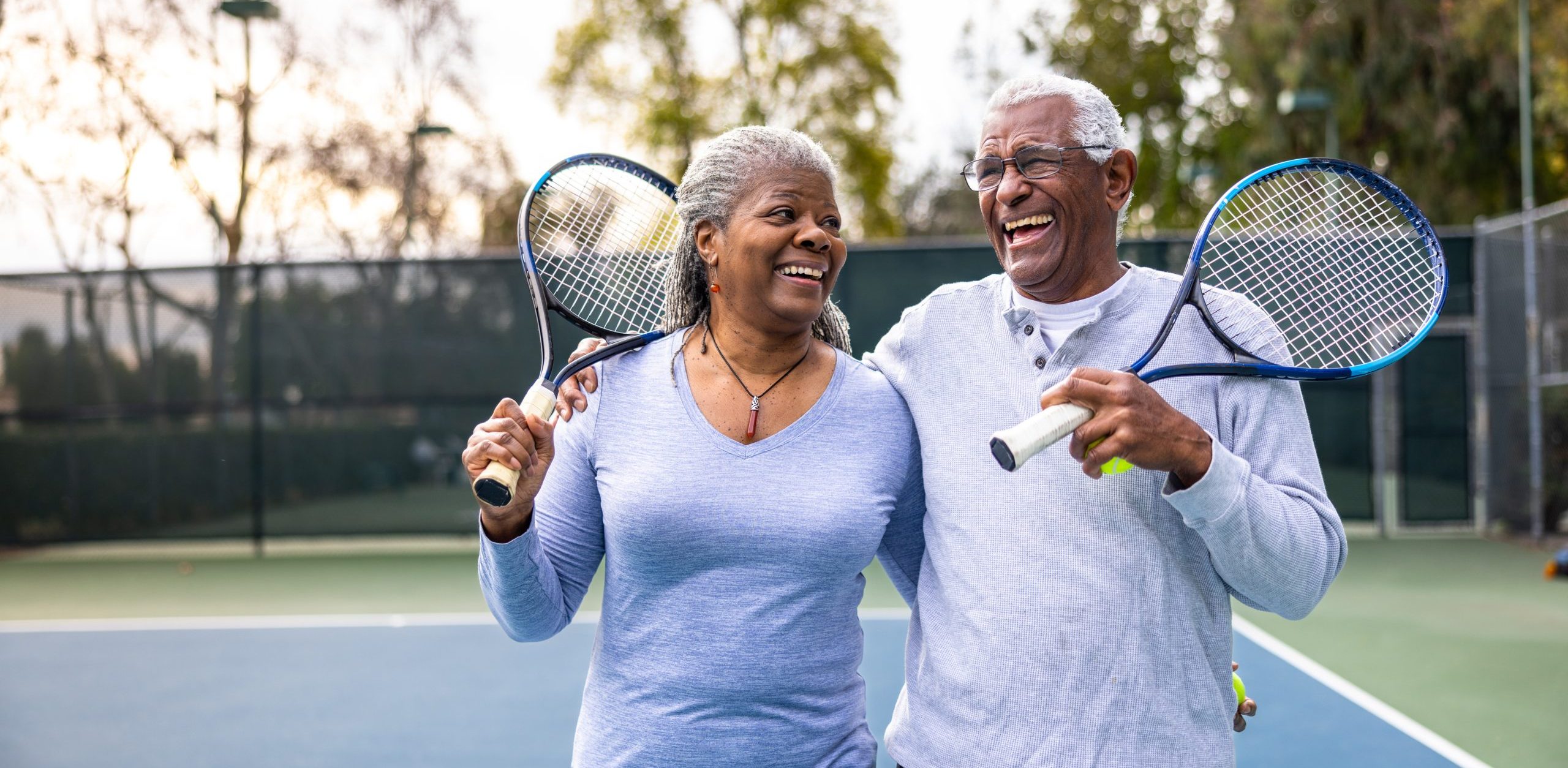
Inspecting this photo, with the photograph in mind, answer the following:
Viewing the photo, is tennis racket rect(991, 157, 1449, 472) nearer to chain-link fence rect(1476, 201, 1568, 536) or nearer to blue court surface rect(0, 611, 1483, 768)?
blue court surface rect(0, 611, 1483, 768)

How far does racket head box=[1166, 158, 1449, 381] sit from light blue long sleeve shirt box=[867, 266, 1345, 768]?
0.04 metres

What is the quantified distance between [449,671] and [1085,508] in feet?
16.3

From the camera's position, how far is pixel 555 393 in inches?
84.0

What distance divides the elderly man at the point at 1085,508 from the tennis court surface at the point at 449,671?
312 centimetres

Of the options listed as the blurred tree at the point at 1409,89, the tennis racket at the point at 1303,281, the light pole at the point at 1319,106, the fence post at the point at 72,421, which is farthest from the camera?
the blurred tree at the point at 1409,89

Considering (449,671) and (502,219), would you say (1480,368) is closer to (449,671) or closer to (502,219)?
(449,671)

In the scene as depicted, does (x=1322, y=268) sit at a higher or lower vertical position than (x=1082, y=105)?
lower

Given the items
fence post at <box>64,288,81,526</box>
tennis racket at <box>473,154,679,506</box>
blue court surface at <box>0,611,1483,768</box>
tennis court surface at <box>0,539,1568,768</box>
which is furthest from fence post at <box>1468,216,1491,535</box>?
fence post at <box>64,288,81,526</box>

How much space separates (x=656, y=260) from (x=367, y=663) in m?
4.54

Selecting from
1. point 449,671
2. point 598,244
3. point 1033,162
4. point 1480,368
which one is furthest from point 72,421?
point 1480,368

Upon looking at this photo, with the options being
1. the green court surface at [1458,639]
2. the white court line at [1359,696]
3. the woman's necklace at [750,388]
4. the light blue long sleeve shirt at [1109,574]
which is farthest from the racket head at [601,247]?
the green court surface at [1458,639]

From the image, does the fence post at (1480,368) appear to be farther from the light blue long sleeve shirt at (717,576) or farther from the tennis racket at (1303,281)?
the light blue long sleeve shirt at (717,576)

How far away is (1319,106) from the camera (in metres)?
14.1

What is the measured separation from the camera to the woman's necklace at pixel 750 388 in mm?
1996
